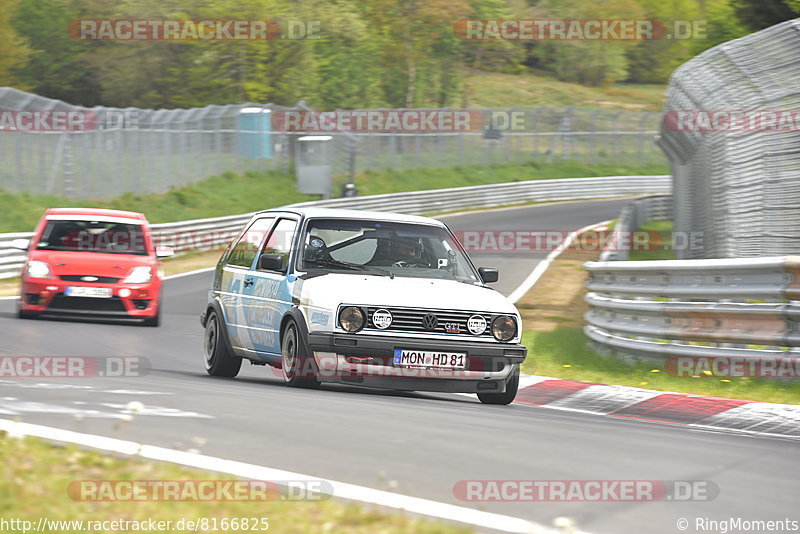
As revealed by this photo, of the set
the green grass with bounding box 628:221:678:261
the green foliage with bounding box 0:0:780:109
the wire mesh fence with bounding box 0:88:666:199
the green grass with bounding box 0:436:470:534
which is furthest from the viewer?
the green foliage with bounding box 0:0:780:109

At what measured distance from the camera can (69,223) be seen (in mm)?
16375

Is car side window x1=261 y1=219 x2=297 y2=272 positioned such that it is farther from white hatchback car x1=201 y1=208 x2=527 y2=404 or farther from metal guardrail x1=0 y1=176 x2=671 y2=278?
metal guardrail x1=0 y1=176 x2=671 y2=278

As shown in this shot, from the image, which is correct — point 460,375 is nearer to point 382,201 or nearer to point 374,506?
point 374,506

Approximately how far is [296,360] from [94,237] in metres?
7.81

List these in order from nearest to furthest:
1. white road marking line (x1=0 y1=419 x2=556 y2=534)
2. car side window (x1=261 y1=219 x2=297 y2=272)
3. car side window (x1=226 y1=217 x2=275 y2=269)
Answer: white road marking line (x1=0 y1=419 x2=556 y2=534), car side window (x1=261 y1=219 x2=297 y2=272), car side window (x1=226 y1=217 x2=275 y2=269)

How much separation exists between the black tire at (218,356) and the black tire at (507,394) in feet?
8.21

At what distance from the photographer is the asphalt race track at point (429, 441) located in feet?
17.5

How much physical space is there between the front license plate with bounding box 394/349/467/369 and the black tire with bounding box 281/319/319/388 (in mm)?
654

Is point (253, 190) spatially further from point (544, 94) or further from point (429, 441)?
point (544, 94)

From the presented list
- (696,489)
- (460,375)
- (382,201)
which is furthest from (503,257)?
(696,489)

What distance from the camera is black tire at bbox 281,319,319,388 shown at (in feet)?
30.4
